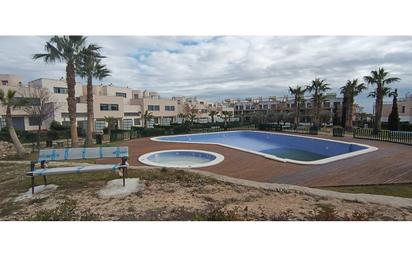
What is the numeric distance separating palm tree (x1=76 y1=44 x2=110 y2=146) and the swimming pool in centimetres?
527

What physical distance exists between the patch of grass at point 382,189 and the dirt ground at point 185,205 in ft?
3.53

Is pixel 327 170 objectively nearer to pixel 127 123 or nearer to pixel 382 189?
pixel 382 189

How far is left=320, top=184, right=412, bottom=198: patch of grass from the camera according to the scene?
524cm

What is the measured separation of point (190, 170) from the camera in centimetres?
740

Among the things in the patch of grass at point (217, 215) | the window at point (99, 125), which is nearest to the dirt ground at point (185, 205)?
the patch of grass at point (217, 215)

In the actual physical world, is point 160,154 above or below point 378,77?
below

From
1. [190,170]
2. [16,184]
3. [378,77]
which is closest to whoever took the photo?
[16,184]

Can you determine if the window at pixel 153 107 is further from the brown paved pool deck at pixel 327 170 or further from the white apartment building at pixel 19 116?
the brown paved pool deck at pixel 327 170

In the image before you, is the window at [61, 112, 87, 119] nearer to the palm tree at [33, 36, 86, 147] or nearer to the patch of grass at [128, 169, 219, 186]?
the palm tree at [33, 36, 86, 147]

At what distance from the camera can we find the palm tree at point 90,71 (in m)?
13.5
